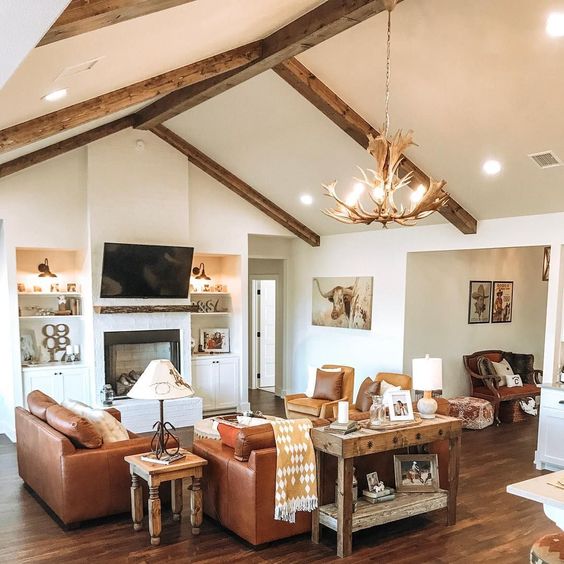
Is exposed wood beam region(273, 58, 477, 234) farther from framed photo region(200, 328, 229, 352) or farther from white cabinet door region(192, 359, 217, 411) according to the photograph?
white cabinet door region(192, 359, 217, 411)

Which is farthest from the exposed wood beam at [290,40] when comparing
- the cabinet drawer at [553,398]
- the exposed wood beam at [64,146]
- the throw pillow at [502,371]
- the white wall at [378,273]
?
the throw pillow at [502,371]

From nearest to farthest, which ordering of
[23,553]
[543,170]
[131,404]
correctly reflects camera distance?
1. [23,553]
2. [543,170]
3. [131,404]

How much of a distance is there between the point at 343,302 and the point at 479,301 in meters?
2.16

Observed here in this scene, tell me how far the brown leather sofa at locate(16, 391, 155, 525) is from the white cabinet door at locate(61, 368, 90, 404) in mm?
2486

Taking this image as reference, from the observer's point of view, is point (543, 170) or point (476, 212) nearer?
point (543, 170)

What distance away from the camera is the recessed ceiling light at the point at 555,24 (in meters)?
3.75

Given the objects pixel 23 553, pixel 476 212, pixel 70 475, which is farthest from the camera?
pixel 476 212

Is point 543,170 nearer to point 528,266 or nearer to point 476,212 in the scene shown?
point 476,212

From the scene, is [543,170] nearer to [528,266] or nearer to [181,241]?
[528,266]

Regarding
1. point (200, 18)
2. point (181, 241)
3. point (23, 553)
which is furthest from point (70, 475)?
point (181, 241)

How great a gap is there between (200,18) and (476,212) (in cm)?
445

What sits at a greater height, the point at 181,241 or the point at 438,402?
the point at 181,241

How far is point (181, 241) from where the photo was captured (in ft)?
26.2

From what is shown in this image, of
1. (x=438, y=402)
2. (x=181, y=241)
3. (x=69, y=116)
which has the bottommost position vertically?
(x=438, y=402)
